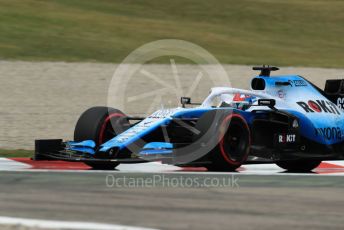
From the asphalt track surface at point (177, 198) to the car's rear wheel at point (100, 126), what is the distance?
2.39 ft

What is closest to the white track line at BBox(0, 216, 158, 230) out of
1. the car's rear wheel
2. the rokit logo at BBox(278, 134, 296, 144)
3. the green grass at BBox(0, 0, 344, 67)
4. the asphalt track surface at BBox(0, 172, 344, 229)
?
the asphalt track surface at BBox(0, 172, 344, 229)

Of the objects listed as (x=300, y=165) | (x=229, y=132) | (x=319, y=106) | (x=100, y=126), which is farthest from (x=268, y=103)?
(x=100, y=126)

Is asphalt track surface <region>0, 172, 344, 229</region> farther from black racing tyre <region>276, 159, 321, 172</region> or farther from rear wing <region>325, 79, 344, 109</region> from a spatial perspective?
rear wing <region>325, 79, 344, 109</region>

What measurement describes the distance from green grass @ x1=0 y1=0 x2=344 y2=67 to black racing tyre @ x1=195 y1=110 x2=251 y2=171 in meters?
12.3

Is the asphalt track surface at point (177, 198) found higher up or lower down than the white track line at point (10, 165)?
higher up

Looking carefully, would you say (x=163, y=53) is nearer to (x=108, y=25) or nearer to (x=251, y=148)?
(x=108, y=25)

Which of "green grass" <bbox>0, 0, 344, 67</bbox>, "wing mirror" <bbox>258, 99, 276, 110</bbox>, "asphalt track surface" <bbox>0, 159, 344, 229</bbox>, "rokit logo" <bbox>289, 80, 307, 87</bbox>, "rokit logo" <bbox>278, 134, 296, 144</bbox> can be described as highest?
"green grass" <bbox>0, 0, 344, 67</bbox>

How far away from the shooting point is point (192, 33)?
30.2 m

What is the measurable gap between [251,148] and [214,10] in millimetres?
24456

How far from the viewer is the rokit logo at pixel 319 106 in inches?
475

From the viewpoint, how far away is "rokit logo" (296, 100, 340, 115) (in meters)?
12.1

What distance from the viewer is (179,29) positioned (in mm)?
30703

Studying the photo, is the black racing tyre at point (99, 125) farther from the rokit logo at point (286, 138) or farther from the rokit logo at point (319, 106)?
the rokit logo at point (319, 106)

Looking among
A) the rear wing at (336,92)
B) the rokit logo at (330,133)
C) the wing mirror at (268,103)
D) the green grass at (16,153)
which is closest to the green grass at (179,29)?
the green grass at (16,153)
